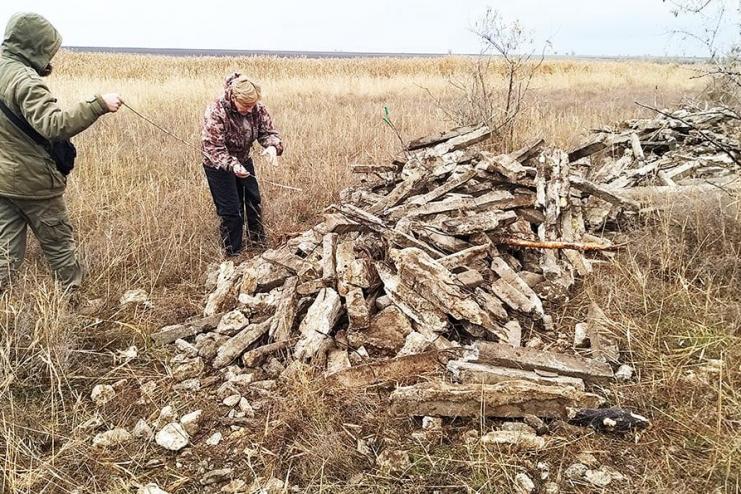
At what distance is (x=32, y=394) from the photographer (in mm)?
2807

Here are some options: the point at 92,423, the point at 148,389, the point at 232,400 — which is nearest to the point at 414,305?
the point at 232,400

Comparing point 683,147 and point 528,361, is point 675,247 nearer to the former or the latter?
point 528,361

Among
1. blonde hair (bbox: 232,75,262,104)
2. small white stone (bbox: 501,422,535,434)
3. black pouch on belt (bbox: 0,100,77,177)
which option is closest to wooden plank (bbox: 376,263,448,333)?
small white stone (bbox: 501,422,535,434)

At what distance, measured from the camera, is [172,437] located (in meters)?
2.54

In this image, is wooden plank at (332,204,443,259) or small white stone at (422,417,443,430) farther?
wooden plank at (332,204,443,259)

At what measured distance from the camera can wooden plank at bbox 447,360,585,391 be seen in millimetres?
2604

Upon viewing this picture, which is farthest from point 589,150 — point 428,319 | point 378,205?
point 428,319

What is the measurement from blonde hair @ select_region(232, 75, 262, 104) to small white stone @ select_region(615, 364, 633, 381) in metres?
3.57

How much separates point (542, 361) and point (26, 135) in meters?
3.76

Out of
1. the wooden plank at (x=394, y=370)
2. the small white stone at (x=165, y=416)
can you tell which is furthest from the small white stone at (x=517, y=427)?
the small white stone at (x=165, y=416)

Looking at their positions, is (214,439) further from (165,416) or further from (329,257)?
(329,257)

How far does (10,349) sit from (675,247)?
15.5ft

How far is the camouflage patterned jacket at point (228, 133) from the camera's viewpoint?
429 centimetres

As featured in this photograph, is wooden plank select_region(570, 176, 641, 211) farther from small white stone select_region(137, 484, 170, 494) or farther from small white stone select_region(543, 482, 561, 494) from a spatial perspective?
small white stone select_region(137, 484, 170, 494)
